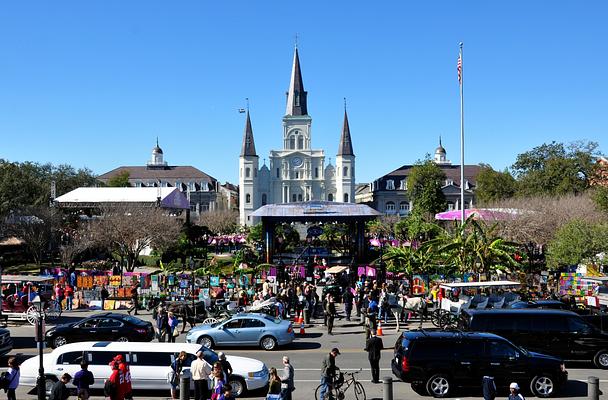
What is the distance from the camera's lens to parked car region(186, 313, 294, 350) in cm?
1873

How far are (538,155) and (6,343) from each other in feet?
215

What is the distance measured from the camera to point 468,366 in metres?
13.6

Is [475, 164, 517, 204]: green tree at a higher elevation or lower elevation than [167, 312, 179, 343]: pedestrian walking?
higher

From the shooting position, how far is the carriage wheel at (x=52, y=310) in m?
24.5

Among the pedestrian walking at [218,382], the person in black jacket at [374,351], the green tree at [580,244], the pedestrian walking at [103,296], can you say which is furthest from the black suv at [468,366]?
the green tree at [580,244]

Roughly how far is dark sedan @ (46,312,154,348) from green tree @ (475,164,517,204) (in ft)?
218

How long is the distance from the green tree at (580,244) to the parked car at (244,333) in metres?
20.3

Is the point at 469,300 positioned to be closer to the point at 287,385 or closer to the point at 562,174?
the point at 287,385

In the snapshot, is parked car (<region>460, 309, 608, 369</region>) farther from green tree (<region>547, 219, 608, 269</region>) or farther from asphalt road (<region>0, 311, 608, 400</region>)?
green tree (<region>547, 219, 608, 269</region>)

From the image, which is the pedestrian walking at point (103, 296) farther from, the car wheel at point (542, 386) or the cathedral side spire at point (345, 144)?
the cathedral side spire at point (345, 144)

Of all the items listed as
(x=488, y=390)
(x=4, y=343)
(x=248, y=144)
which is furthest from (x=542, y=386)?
(x=248, y=144)

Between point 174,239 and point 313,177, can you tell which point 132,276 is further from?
point 313,177

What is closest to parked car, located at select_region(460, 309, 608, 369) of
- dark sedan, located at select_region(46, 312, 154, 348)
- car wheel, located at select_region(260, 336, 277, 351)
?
car wheel, located at select_region(260, 336, 277, 351)

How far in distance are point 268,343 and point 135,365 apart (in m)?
5.98
